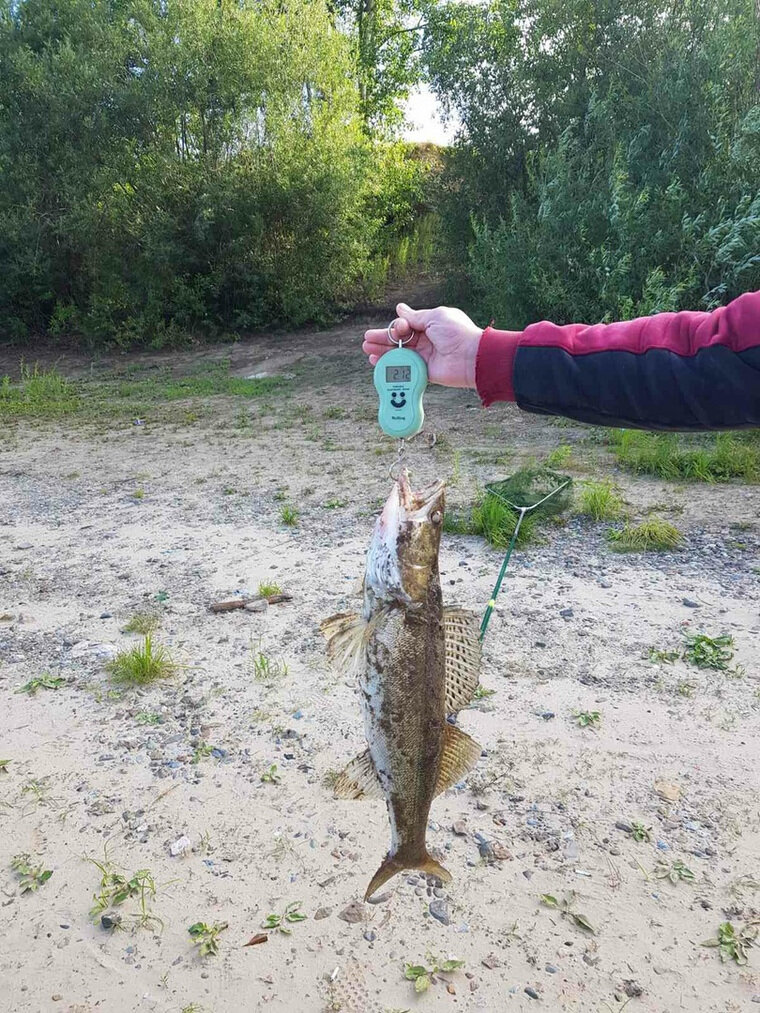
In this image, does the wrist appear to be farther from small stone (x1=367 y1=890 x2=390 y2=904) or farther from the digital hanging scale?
small stone (x1=367 y1=890 x2=390 y2=904)

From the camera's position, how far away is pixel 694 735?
407cm

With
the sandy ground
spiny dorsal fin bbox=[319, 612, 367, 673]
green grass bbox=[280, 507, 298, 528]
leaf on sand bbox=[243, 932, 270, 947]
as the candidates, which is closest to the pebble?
the sandy ground

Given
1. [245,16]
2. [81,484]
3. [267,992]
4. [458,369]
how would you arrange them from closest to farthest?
[458,369] → [267,992] → [81,484] → [245,16]

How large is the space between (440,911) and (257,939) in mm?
742

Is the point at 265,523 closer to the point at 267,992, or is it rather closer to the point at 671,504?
the point at 671,504

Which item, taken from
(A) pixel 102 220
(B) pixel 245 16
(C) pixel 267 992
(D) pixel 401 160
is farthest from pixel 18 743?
(D) pixel 401 160

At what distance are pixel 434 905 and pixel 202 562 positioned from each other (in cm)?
376

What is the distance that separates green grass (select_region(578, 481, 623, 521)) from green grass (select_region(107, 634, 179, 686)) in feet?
12.9

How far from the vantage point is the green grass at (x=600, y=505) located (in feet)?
22.6

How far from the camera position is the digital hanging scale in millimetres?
2471

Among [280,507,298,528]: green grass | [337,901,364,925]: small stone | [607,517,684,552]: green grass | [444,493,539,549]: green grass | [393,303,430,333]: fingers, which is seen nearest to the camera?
[393,303,430,333]: fingers

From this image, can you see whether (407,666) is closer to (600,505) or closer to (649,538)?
(649,538)

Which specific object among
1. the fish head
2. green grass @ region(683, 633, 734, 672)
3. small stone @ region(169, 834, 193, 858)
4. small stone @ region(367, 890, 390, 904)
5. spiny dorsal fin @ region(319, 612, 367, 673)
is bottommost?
small stone @ region(367, 890, 390, 904)

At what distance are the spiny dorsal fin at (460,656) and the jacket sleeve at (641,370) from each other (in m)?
0.71
